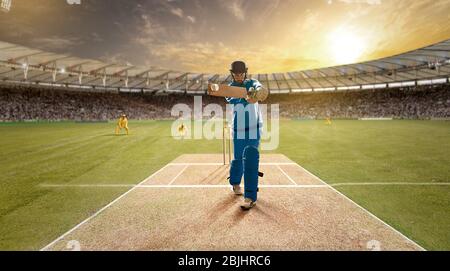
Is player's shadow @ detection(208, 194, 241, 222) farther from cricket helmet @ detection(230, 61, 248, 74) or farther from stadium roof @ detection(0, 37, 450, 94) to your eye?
stadium roof @ detection(0, 37, 450, 94)

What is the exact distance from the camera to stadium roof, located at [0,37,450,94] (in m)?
30.7

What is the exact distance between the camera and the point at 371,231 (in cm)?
325

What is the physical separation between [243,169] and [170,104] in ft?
187

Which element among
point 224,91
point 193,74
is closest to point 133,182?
point 224,91

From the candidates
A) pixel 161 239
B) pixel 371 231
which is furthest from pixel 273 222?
pixel 161 239

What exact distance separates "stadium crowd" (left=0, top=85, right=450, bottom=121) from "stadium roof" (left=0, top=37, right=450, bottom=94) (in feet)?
7.02

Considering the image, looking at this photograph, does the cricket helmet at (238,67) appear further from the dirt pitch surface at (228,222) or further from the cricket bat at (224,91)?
the dirt pitch surface at (228,222)

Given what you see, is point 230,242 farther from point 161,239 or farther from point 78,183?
point 78,183

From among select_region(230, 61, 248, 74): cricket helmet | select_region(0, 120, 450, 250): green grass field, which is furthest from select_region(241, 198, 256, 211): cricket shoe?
select_region(230, 61, 248, 74): cricket helmet

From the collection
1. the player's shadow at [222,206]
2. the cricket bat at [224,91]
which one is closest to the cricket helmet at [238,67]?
the cricket bat at [224,91]

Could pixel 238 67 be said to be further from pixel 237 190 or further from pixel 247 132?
pixel 237 190

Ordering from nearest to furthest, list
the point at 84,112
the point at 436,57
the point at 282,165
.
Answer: the point at 282,165
the point at 436,57
the point at 84,112

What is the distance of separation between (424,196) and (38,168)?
34.8 feet

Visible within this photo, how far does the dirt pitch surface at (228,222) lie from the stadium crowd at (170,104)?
1718 inches
